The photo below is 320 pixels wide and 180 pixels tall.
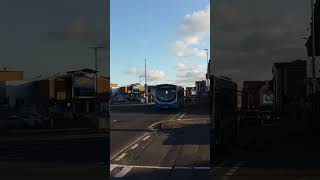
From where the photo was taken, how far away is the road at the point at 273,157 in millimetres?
4676

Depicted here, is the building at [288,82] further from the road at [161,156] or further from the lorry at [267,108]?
the road at [161,156]

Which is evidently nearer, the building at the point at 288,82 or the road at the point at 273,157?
the road at the point at 273,157

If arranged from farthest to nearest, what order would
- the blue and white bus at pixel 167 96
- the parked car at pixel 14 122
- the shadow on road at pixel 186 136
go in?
1. the blue and white bus at pixel 167 96
2. the shadow on road at pixel 186 136
3. the parked car at pixel 14 122

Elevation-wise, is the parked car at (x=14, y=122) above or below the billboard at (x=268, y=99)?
below

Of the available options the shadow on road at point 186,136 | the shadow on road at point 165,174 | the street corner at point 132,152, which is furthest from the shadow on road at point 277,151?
the shadow on road at point 186,136

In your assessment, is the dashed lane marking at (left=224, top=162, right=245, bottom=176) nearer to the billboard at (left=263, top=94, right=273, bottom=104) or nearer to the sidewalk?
the billboard at (left=263, top=94, right=273, bottom=104)

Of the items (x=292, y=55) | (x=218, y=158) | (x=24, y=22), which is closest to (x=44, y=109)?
(x=24, y=22)

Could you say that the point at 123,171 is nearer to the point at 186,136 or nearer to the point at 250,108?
the point at 250,108

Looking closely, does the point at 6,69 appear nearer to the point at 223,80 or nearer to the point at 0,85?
the point at 0,85

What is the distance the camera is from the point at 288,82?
4.94 meters

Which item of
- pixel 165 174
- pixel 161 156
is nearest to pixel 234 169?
pixel 165 174

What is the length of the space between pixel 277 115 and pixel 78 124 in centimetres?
186

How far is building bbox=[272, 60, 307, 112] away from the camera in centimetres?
480

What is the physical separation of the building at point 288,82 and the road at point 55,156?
165 cm
